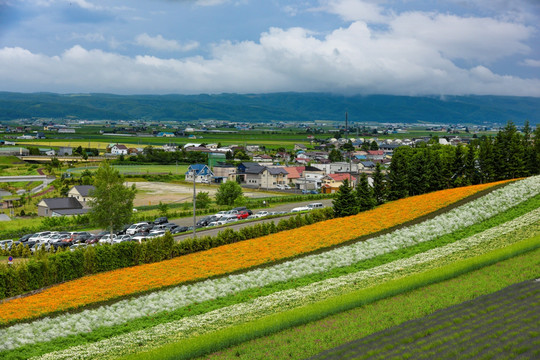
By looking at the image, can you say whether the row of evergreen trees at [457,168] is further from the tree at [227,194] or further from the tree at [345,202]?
the tree at [227,194]

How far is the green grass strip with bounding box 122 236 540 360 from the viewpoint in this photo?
651 inches

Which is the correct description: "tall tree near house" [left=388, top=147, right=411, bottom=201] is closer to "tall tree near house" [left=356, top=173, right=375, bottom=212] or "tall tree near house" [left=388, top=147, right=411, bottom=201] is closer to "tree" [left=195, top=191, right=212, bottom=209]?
"tall tree near house" [left=356, top=173, right=375, bottom=212]


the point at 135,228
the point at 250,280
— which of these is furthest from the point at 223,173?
the point at 250,280

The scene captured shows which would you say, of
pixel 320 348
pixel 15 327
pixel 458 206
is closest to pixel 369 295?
pixel 320 348

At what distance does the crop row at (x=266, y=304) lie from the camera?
19.4 meters

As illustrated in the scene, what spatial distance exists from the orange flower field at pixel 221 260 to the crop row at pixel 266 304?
2.79 metres

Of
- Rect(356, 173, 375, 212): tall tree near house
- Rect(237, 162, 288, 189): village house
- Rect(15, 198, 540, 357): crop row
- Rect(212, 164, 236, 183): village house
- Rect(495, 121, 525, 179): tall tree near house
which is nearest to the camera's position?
Rect(15, 198, 540, 357): crop row

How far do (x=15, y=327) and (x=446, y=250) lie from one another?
74.0ft

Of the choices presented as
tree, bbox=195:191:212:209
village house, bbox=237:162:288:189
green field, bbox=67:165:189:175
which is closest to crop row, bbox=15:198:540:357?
tree, bbox=195:191:212:209

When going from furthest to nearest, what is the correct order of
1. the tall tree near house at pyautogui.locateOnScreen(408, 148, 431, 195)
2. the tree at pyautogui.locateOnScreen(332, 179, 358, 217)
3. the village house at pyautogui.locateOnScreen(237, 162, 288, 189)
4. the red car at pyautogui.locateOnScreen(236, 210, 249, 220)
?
the village house at pyautogui.locateOnScreen(237, 162, 288, 189) < the red car at pyautogui.locateOnScreen(236, 210, 249, 220) < the tall tree near house at pyautogui.locateOnScreen(408, 148, 431, 195) < the tree at pyautogui.locateOnScreen(332, 179, 358, 217)

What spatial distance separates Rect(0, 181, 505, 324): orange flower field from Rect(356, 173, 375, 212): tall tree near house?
3.54ft

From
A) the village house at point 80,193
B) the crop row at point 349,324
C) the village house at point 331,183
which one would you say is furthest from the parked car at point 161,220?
the village house at point 331,183

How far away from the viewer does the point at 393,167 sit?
5138 centimetres

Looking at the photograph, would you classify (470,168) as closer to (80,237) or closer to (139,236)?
(139,236)
